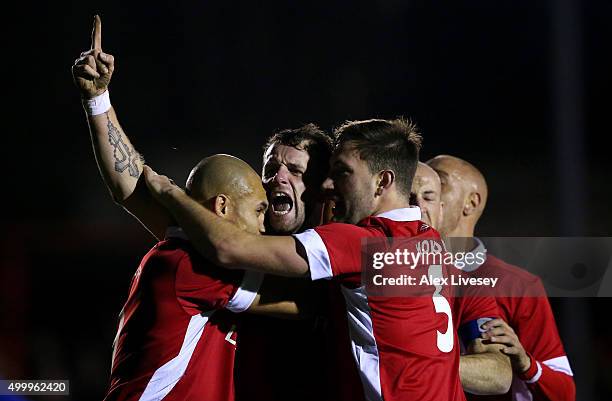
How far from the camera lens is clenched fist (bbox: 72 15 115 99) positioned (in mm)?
3748

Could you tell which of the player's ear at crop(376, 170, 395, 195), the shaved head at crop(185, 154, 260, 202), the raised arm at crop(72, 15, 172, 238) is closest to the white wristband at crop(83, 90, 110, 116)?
the raised arm at crop(72, 15, 172, 238)

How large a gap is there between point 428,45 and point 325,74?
165 centimetres

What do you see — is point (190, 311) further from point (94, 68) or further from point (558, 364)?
point (558, 364)

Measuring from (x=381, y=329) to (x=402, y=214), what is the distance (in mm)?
534

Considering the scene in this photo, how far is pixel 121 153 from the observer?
391 cm

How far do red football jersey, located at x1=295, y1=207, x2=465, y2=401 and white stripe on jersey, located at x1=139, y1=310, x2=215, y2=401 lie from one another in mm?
580

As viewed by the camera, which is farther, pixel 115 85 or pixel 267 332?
pixel 115 85

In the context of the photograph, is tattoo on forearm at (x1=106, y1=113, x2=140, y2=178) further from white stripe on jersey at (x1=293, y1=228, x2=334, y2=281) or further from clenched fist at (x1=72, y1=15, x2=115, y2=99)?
white stripe on jersey at (x1=293, y1=228, x2=334, y2=281)

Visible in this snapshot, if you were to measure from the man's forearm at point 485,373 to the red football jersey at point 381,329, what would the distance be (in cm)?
40

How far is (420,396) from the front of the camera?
3357 millimetres

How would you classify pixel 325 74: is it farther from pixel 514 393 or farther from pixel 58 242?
pixel 514 393

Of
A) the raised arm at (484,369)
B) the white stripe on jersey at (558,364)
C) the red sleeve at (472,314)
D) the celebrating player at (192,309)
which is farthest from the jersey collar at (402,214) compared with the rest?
the white stripe on jersey at (558,364)

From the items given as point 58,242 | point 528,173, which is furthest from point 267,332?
point 528,173

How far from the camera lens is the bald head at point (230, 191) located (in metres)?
3.54
